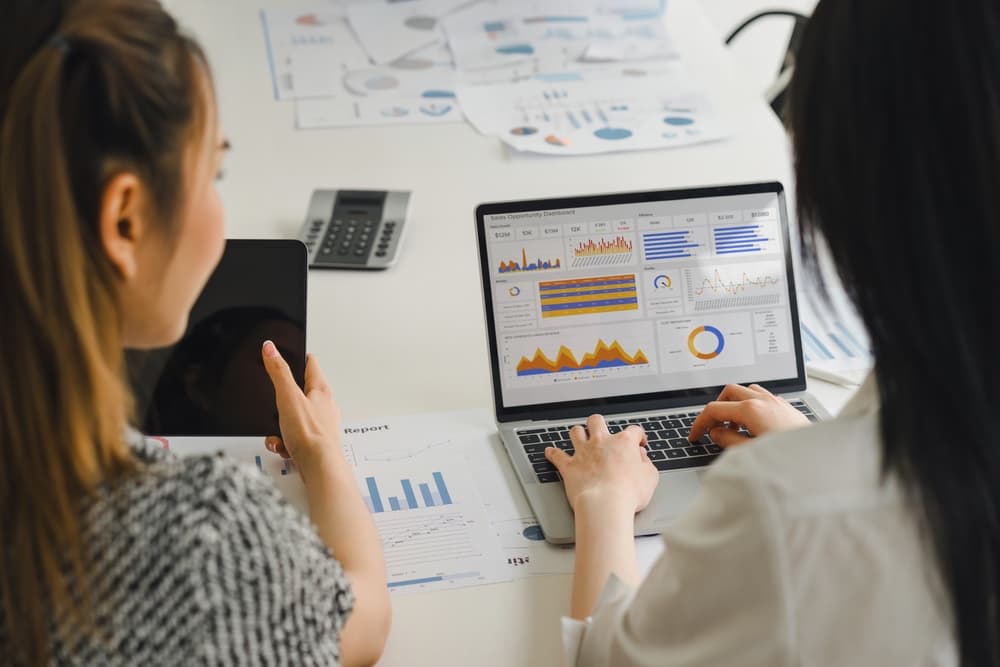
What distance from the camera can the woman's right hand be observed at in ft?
3.75

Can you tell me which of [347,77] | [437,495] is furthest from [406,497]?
[347,77]

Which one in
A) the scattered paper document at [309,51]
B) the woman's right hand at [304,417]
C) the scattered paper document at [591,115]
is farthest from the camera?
the scattered paper document at [309,51]

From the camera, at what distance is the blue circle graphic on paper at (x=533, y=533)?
1125 mm

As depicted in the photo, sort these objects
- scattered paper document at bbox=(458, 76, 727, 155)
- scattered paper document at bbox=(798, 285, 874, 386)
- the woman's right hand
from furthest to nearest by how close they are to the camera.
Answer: scattered paper document at bbox=(458, 76, 727, 155) → scattered paper document at bbox=(798, 285, 874, 386) → the woman's right hand

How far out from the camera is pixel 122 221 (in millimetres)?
756

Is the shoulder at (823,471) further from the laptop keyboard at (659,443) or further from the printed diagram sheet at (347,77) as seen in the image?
the printed diagram sheet at (347,77)

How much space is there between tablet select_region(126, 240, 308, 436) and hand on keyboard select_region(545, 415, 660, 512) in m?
0.31

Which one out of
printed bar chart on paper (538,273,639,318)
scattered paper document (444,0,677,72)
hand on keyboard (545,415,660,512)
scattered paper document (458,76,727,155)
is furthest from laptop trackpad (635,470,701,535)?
scattered paper document (444,0,677,72)

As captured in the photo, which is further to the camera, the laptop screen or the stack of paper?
the stack of paper

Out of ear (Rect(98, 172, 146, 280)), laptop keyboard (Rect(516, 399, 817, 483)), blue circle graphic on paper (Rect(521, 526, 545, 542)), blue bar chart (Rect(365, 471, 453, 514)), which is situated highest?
ear (Rect(98, 172, 146, 280))

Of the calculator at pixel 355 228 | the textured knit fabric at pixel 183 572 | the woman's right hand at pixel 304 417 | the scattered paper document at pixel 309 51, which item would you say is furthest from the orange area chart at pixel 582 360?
the scattered paper document at pixel 309 51

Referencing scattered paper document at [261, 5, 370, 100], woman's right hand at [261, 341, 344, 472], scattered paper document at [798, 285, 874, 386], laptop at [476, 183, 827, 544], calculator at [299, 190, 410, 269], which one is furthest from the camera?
scattered paper document at [261, 5, 370, 100]

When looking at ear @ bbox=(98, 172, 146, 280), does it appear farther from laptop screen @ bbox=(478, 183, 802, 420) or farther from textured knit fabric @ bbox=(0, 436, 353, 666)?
laptop screen @ bbox=(478, 183, 802, 420)

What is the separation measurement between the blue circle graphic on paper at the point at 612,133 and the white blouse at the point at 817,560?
129cm
